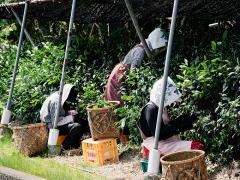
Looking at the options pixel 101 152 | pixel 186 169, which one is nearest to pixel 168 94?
pixel 186 169

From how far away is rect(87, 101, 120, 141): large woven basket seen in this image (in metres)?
7.39

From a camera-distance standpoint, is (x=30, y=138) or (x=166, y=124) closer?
(x=166, y=124)

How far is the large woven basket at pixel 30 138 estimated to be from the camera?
26.9 feet

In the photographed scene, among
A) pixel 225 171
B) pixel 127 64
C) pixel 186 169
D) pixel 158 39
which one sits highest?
pixel 158 39

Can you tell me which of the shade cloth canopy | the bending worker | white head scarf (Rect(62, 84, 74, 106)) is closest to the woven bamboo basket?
the shade cloth canopy

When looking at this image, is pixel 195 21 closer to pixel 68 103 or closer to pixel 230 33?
pixel 230 33

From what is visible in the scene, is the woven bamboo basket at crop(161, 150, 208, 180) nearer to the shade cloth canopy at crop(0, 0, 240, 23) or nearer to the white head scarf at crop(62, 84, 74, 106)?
the shade cloth canopy at crop(0, 0, 240, 23)

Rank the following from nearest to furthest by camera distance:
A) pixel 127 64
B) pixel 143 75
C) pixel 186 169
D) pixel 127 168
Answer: pixel 186 169 < pixel 127 168 < pixel 143 75 < pixel 127 64

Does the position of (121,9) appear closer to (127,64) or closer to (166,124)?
(127,64)

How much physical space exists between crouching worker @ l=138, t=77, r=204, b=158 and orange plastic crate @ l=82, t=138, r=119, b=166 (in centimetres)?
127

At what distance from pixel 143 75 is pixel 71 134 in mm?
1751

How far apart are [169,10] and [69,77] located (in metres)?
2.36

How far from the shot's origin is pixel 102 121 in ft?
24.3

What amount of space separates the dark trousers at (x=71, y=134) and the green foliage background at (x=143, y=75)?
37 cm
